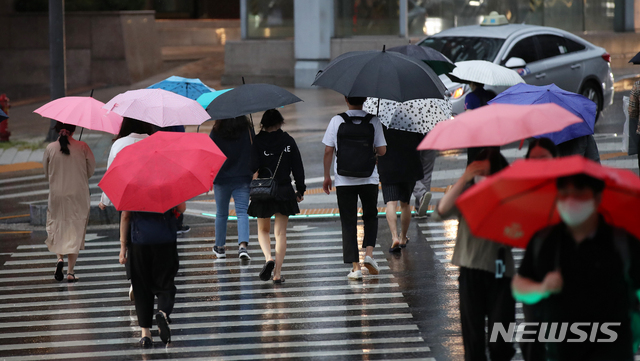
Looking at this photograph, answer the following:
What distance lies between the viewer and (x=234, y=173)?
8.57 metres

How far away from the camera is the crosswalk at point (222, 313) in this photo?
19.9 ft

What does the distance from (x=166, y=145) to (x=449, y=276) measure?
3332 millimetres

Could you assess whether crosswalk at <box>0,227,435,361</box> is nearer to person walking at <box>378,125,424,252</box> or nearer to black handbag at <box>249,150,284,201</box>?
person walking at <box>378,125,424,252</box>

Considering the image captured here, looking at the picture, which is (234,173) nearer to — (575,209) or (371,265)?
(371,265)

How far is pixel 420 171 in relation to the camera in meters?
8.55

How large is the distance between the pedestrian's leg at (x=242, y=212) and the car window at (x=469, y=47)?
277 inches

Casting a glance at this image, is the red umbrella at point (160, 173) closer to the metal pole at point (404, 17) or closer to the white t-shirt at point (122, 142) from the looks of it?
the white t-shirt at point (122, 142)

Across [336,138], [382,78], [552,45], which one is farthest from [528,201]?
[552,45]

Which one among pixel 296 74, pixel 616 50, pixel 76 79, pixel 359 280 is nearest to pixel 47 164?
pixel 359 280

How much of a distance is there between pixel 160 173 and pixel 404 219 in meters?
3.80

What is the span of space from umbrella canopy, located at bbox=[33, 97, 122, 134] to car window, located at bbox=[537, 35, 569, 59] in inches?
382

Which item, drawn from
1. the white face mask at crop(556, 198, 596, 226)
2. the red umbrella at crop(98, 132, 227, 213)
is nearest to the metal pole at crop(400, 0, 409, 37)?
the red umbrella at crop(98, 132, 227, 213)

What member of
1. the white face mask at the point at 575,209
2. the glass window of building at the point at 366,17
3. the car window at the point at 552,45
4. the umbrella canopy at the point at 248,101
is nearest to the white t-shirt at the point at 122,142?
the umbrella canopy at the point at 248,101

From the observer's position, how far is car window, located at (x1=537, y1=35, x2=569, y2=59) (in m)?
15.0
